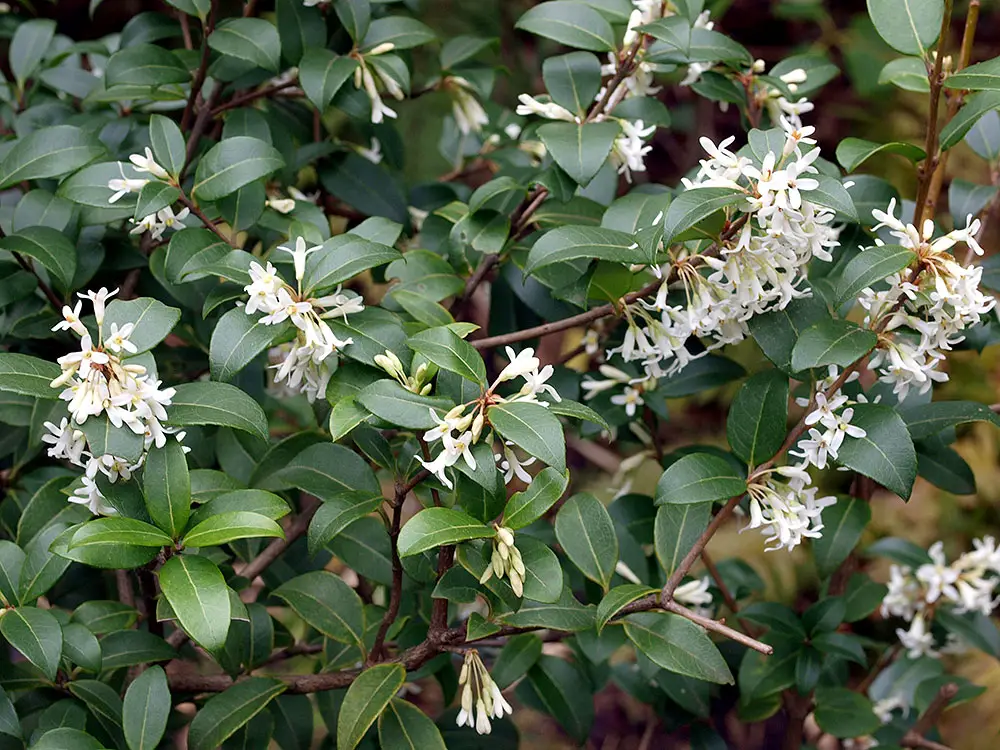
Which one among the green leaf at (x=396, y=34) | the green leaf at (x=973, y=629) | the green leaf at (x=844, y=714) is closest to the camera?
the green leaf at (x=396, y=34)

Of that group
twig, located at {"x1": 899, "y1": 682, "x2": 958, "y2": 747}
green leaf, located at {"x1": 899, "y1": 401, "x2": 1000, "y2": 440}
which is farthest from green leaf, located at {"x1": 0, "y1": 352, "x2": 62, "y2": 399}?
twig, located at {"x1": 899, "y1": 682, "x2": 958, "y2": 747}

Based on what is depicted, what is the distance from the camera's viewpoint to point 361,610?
3.55 feet

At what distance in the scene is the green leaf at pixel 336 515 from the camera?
871 millimetres

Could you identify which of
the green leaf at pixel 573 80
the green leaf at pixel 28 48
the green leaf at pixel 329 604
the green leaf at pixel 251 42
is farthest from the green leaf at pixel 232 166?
the green leaf at pixel 28 48

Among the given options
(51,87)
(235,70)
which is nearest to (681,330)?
(235,70)

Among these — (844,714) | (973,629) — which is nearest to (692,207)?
(844,714)

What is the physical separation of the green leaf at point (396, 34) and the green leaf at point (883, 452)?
0.70m

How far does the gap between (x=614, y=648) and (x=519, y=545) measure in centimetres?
33

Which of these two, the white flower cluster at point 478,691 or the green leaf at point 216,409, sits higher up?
the green leaf at point 216,409

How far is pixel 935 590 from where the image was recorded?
1419 mm

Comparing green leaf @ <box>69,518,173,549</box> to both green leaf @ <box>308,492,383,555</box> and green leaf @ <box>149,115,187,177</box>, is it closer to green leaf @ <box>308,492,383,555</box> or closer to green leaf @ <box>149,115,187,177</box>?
green leaf @ <box>308,492,383,555</box>

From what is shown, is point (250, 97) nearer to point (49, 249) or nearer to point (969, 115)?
point (49, 249)

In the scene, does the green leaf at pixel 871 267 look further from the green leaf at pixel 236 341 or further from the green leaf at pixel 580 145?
the green leaf at pixel 236 341

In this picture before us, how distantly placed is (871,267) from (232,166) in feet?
2.09
